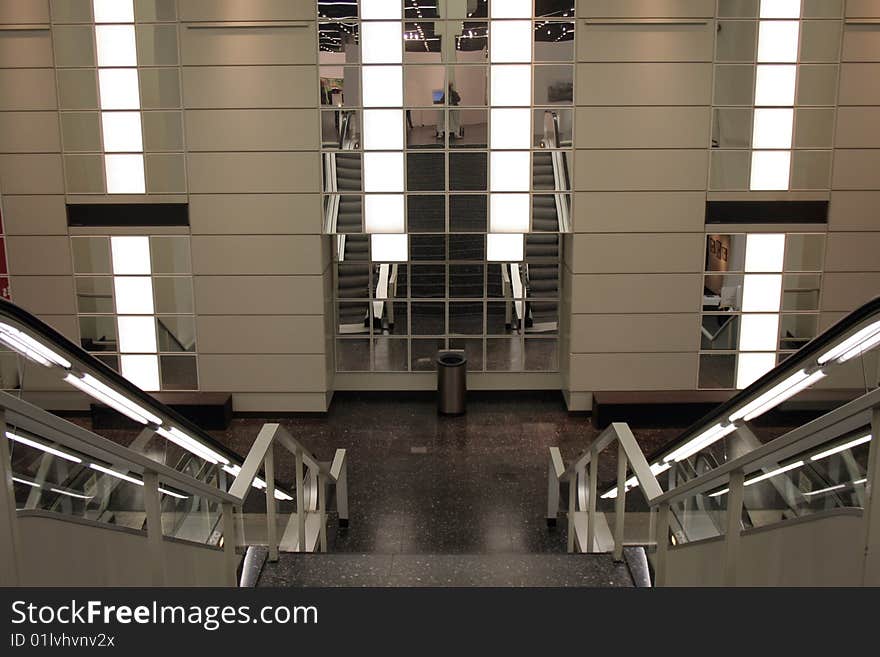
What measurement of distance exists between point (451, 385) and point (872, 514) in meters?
9.20

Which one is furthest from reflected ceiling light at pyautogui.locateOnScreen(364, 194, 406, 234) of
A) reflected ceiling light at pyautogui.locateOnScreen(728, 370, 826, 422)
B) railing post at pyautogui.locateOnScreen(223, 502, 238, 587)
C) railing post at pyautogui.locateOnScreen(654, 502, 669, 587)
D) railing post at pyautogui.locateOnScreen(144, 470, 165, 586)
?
railing post at pyautogui.locateOnScreen(144, 470, 165, 586)

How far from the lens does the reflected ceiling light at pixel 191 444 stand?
18.4 feet

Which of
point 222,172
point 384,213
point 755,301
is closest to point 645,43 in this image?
point 755,301

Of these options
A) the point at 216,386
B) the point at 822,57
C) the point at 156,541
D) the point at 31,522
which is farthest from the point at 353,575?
the point at 822,57

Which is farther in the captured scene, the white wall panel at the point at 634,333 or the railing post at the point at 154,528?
the white wall panel at the point at 634,333

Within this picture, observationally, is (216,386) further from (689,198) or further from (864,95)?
(864,95)

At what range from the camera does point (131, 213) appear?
11148 millimetres

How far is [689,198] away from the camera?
36.2ft

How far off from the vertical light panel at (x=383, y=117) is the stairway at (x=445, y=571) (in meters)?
6.31

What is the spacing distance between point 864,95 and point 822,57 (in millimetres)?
669

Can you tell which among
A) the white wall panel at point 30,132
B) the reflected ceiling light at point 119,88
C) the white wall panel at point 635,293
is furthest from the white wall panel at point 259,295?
the white wall panel at point 635,293

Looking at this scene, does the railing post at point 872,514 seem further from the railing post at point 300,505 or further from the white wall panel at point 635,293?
the white wall panel at point 635,293

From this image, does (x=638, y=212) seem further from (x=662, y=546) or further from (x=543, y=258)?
(x=662, y=546)

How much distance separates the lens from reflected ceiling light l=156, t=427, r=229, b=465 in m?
5.61
